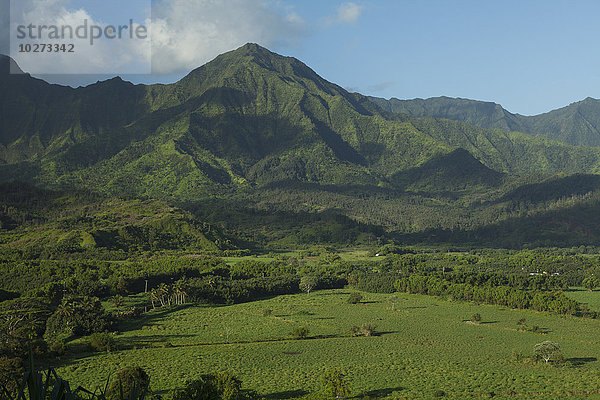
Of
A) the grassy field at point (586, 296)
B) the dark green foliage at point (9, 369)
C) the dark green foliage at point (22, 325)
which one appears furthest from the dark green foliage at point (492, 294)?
the dark green foliage at point (9, 369)

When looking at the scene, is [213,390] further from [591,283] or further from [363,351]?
[591,283]

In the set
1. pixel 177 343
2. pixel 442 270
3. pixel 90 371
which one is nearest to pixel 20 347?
pixel 90 371

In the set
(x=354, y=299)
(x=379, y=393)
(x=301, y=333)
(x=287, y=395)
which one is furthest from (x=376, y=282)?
(x=287, y=395)

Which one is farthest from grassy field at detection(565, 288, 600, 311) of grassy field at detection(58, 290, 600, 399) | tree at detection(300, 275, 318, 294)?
tree at detection(300, 275, 318, 294)

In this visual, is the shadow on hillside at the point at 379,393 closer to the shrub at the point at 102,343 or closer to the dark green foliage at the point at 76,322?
the shrub at the point at 102,343

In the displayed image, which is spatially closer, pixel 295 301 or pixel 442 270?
pixel 295 301

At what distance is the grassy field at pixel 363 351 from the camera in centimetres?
6675

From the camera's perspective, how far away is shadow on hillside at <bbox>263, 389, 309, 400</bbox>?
6077 centimetres

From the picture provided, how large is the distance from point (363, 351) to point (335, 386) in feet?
87.6

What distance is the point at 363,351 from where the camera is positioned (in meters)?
85.8

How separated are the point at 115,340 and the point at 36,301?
1027 inches

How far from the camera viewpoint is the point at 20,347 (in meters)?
69.8

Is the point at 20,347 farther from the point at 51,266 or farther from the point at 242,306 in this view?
the point at 51,266

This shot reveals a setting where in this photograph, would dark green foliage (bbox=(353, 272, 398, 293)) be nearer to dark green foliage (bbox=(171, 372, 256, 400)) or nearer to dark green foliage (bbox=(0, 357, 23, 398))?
dark green foliage (bbox=(171, 372, 256, 400))
